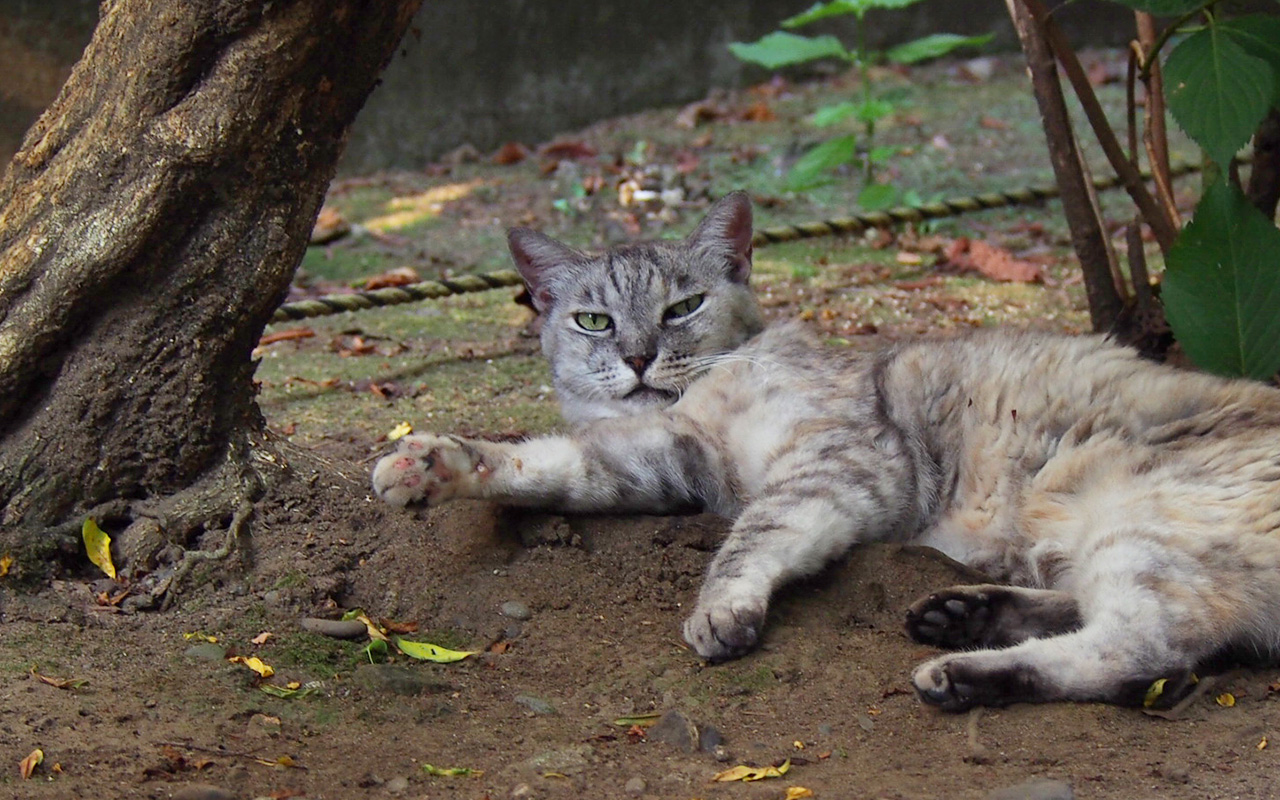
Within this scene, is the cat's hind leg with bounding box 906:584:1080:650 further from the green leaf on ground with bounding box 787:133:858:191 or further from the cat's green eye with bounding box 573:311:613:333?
the green leaf on ground with bounding box 787:133:858:191

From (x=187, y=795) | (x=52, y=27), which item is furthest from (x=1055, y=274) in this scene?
(x=52, y=27)

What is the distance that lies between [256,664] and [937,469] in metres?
1.70

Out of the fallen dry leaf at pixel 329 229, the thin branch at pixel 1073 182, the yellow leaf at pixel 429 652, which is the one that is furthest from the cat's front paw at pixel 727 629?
the fallen dry leaf at pixel 329 229

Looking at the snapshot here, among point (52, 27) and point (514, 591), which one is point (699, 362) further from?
point (52, 27)

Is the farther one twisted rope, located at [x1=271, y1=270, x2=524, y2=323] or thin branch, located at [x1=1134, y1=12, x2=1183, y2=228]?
twisted rope, located at [x1=271, y1=270, x2=524, y2=323]

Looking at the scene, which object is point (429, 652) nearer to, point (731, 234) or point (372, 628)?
point (372, 628)

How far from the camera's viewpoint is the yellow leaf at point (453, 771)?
6.85 ft

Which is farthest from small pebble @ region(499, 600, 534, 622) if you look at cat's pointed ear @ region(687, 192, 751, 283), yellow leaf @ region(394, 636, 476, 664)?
cat's pointed ear @ region(687, 192, 751, 283)

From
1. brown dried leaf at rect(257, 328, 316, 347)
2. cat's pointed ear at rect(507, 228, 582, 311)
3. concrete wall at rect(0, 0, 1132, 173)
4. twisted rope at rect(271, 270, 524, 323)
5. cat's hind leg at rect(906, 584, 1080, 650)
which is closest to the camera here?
cat's hind leg at rect(906, 584, 1080, 650)

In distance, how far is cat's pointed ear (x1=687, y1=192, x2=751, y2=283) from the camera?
368 cm

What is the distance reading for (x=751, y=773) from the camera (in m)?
2.12

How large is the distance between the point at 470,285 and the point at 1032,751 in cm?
313

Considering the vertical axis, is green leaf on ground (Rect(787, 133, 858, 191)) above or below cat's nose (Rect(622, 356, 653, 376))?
above

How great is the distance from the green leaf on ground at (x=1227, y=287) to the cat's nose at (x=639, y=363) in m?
1.42
